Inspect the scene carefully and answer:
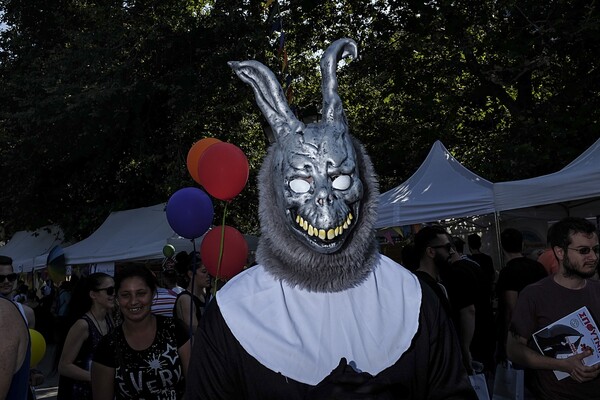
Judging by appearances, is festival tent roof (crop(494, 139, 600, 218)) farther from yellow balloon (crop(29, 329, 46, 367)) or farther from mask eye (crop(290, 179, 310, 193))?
mask eye (crop(290, 179, 310, 193))

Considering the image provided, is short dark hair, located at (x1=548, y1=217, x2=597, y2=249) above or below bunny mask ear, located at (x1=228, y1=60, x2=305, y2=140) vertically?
below

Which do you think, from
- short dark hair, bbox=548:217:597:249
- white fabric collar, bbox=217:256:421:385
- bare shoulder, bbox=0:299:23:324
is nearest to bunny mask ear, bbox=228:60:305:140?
white fabric collar, bbox=217:256:421:385

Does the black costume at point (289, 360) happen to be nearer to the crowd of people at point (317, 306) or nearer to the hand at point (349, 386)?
the crowd of people at point (317, 306)

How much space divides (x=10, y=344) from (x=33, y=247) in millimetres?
21472

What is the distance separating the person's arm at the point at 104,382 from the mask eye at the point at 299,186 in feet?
7.29

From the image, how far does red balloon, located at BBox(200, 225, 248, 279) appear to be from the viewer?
6.96 m

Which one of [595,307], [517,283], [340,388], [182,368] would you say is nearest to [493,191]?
[517,283]

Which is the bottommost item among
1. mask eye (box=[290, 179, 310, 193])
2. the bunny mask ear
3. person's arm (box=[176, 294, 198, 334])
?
person's arm (box=[176, 294, 198, 334])

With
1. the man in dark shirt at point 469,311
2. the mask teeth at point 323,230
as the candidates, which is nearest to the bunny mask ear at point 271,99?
the mask teeth at point 323,230

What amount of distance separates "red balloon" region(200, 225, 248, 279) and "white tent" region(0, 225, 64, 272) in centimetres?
1452

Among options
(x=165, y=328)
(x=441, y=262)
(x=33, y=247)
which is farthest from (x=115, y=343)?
(x=33, y=247)

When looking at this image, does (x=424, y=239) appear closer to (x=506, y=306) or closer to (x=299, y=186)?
(x=506, y=306)

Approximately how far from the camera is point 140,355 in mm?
4281

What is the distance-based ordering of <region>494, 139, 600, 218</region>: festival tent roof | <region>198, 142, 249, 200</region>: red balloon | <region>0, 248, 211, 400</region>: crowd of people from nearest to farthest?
1. <region>0, 248, 211, 400</region>: crowd of people
2. <region>198, 142, 249, 200</region>: red balloon
3. <region>494, 139, 600, 218</region>: festival tent roof
